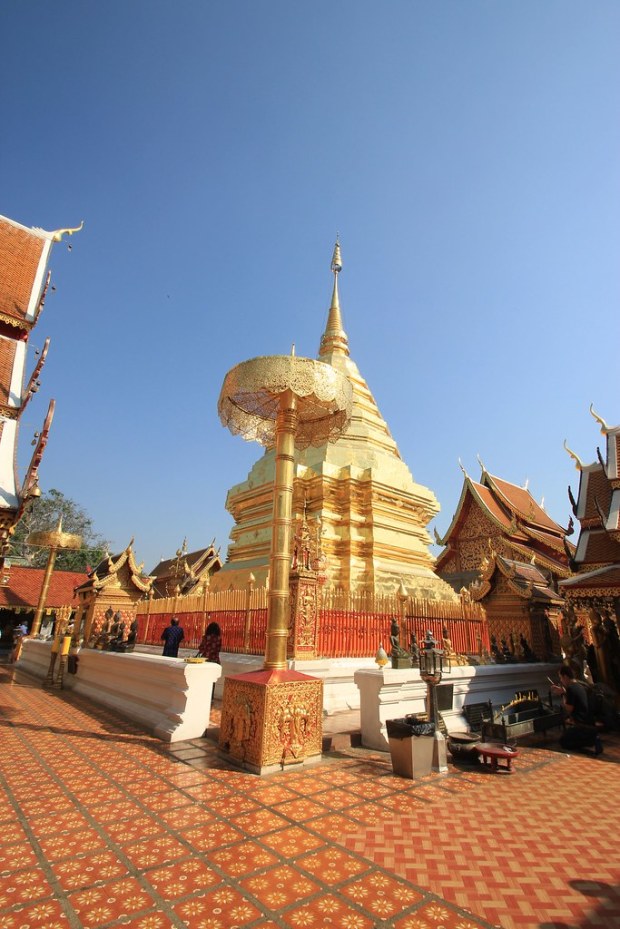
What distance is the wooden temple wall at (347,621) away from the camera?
802 cm

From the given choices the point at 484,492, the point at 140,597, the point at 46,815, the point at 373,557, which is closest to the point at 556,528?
the point at 484,492

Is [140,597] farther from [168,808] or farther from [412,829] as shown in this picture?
[412,829]

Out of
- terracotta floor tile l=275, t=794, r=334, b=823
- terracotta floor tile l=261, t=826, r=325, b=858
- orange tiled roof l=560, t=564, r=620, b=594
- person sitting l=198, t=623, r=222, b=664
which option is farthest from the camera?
orange tiled roof l=560, t=564, r=620, b=594

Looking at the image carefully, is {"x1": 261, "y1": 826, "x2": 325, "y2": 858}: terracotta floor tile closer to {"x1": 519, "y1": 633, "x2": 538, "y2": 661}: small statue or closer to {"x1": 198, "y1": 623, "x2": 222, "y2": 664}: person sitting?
{"x1": 198, "y1": 623, "x2": 222, "y2": 664}: person sitting

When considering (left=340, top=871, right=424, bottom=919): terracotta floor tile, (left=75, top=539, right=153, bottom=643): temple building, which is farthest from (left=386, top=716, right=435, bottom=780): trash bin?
(left=75, top=539, right=153, bottom=643): temple building

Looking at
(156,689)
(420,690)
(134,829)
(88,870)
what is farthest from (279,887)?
(156,689)

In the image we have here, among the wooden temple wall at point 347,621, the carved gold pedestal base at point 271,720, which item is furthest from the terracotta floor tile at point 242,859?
the wooden temple wall at point 347,621

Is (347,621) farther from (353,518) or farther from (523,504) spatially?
(523,504)

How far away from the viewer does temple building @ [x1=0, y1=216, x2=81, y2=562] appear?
8.66 m

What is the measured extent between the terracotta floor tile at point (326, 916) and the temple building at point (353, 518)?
8354 mm

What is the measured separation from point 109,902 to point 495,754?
12.7 feet

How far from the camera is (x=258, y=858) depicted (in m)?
2.96

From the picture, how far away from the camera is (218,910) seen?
2428mm

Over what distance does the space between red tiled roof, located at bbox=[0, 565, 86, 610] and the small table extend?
21.7m
